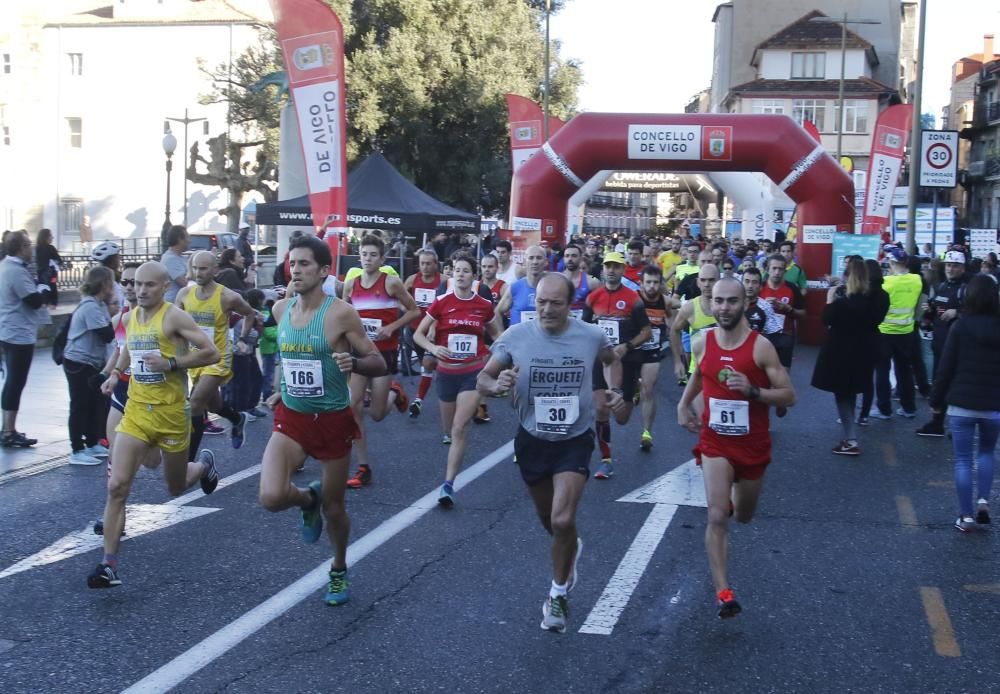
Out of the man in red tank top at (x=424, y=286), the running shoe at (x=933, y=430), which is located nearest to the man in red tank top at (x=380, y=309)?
the man in red tank top at (x=424, y=286)

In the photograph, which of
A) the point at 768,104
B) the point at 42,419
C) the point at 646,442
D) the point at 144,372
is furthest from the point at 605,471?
the point at 768,104

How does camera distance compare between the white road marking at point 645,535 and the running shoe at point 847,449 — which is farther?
the running shoe at point 847,449

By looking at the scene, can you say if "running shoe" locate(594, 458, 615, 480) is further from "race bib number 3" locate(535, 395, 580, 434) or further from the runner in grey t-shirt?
"race bib number 3" locate(535, 395, 580, 434)

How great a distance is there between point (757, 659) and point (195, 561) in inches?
127

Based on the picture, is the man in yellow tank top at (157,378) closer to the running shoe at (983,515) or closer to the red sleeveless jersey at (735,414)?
the red sleeveless jersey at (735,414)

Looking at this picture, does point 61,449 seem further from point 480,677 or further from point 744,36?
point 744,36

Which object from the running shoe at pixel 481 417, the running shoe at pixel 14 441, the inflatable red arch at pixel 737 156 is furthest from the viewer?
the inflatable red arch at pixel 737 156

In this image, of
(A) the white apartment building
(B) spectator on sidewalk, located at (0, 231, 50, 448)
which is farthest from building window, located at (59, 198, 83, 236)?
(B) spectator on sidewalk, located at (0, 231, 50, 448)

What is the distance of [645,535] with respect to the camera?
7.24 m

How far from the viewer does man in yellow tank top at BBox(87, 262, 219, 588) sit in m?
6.34

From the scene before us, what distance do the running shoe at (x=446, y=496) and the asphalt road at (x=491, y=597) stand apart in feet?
0.31

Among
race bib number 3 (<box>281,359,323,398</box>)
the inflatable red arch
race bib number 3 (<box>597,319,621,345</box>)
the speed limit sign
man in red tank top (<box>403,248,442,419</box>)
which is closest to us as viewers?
race bib number 3 (<box>281,359,323,398</box>)

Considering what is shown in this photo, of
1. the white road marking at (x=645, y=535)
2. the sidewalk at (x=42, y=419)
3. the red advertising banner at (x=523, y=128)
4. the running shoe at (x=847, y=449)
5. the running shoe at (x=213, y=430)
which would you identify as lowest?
the running shoe at (x=213, y=430)

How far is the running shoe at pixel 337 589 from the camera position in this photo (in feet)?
18.8
